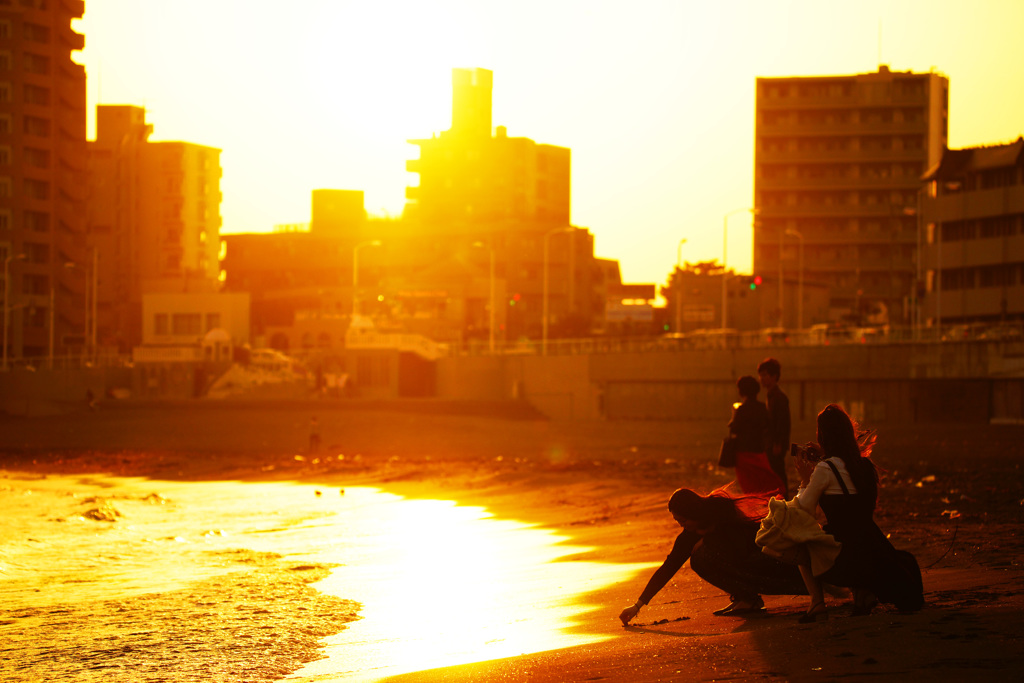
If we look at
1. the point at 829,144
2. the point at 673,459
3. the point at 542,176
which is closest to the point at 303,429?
the point at 673,459

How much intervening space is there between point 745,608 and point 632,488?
488 inches

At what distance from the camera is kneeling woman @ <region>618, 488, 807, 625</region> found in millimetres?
7545

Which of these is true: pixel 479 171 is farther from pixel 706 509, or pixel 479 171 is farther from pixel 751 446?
pixel 706 509

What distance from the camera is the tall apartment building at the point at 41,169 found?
2906 inches

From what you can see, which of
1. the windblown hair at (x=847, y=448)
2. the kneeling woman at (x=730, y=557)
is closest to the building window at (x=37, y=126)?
the kneeling woman at (x=730, y=557)

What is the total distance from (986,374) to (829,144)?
2067 inches

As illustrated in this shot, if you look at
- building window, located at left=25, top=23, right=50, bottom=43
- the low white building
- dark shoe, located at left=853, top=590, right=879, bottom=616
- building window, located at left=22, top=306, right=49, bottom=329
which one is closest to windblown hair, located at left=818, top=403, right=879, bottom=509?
dark shoe, located at left=853, top=590, right=879, bottom=616

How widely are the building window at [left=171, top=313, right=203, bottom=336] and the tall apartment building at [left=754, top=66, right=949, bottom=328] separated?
46.2 meters

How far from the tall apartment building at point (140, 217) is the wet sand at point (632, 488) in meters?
46.9

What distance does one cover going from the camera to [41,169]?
75625 millimetres

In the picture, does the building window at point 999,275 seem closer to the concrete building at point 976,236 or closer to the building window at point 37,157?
the concrete building at point 976,236

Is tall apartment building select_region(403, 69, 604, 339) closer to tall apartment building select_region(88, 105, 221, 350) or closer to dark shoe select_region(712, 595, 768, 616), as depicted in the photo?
tall apartment building select_region(88, 105, 221, 350)

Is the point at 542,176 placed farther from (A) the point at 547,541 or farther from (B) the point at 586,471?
(A) the point at 547,541

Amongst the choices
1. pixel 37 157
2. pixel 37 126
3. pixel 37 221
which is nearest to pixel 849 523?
pixel 37 221
